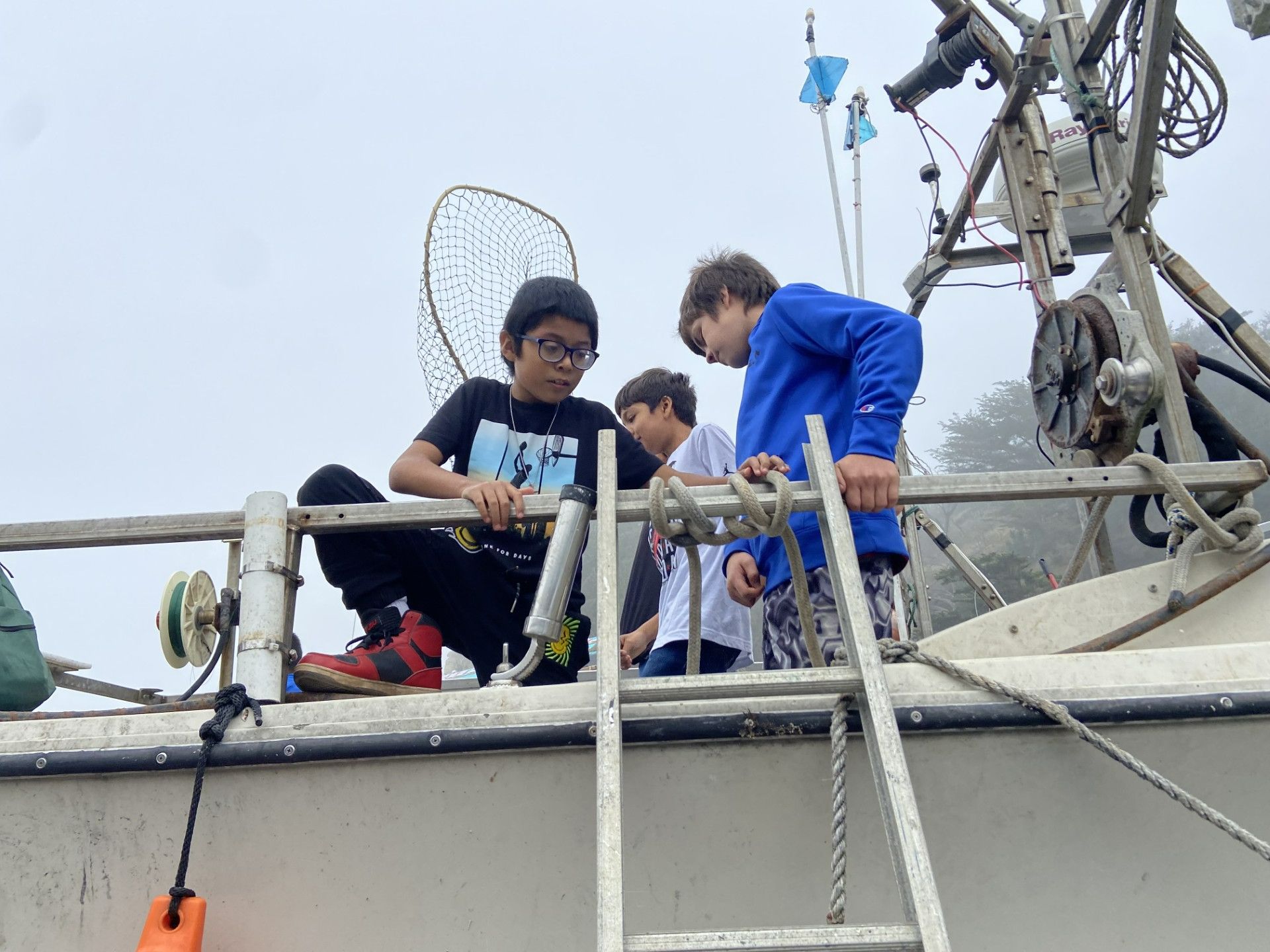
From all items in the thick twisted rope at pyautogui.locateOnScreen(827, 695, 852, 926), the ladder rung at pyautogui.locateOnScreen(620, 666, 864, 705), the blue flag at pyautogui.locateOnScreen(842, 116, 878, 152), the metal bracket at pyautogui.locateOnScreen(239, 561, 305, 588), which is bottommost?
the thick twisted rope at pyautogui.locateOnScreen(827, 695, 852, 926)

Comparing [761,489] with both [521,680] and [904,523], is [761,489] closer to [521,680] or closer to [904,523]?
[521,680]

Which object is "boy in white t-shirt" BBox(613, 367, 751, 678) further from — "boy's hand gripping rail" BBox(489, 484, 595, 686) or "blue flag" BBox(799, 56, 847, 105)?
"blue flag" BBox(799, 56, 847, 105)

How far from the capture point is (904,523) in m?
5.18

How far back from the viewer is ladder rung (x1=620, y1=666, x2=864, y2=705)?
158cm

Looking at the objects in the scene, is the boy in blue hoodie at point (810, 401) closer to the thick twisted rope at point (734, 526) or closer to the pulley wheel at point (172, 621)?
the thick twisted rope at point (734, 526)

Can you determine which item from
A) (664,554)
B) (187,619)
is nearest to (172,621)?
(187,619)

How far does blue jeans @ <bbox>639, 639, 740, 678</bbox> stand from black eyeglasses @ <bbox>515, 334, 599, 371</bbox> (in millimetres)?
1020

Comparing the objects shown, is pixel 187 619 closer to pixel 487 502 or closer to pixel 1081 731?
pixel 487 502

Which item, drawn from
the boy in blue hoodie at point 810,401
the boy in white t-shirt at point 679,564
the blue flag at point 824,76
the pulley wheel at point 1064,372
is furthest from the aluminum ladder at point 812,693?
the blue flag at point 824,76

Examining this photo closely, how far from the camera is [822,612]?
2.35m

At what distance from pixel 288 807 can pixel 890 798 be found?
1065 mm

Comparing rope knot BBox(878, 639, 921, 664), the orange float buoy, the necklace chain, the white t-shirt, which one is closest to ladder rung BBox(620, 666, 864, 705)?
rope knot BBox(878, 639, 921, 664)

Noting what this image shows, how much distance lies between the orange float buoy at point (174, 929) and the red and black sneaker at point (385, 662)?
1.66 ft

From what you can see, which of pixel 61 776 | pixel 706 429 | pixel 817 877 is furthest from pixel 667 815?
pixel 706 429
